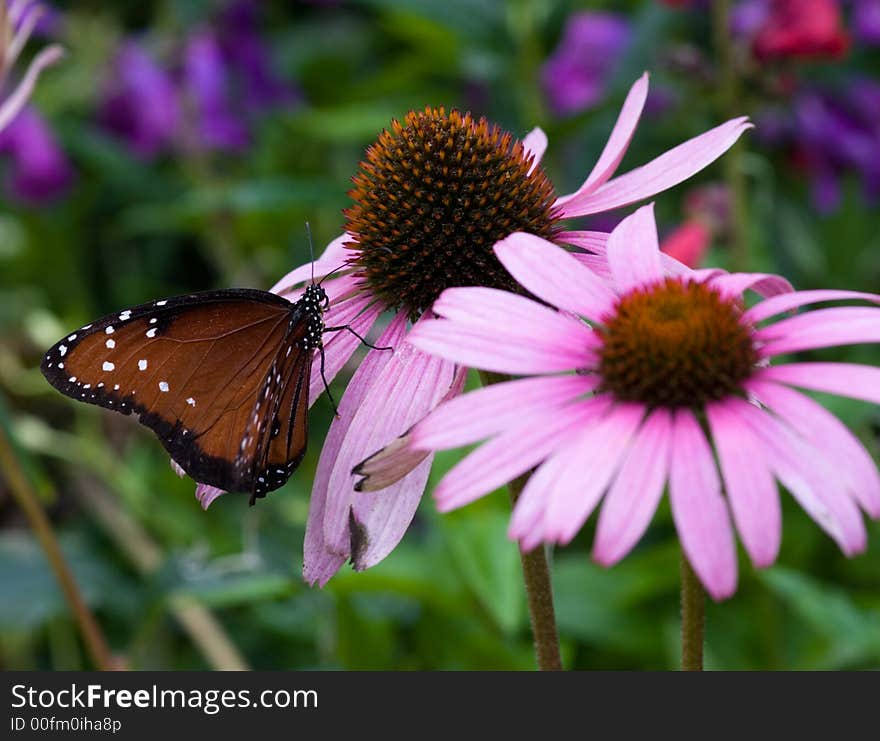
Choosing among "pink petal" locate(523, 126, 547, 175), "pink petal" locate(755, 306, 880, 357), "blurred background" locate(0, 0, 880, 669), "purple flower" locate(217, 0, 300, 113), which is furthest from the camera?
"purple flower" locate(217, 0, 300, 113)

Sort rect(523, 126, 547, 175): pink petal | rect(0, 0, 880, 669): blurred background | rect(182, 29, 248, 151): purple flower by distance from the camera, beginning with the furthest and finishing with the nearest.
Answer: rect(182, 29, 248, 151): purple flower < rect(0, 0, 880, 669): blurred background < rect(523, 126, 547, 175): pink petal

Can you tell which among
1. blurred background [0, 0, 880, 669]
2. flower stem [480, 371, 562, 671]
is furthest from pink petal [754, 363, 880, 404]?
blurred background [0, 0, 880, 669]

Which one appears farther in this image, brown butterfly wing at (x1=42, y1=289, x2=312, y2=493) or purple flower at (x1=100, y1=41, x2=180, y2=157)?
purple flower at (x1=100, y1=41, x2=180, y2=157)

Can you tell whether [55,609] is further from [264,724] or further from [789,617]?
[789,617]

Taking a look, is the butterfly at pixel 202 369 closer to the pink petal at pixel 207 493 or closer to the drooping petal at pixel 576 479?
the pink petal at pixel 207 493

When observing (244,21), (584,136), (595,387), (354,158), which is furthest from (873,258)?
(595,387)

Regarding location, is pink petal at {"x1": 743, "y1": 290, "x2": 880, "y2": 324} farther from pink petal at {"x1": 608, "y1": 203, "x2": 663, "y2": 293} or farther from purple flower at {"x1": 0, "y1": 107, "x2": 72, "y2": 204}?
purple flower at {"x1": 0, "y1": 107, "x2": 72, "y2": 204}
